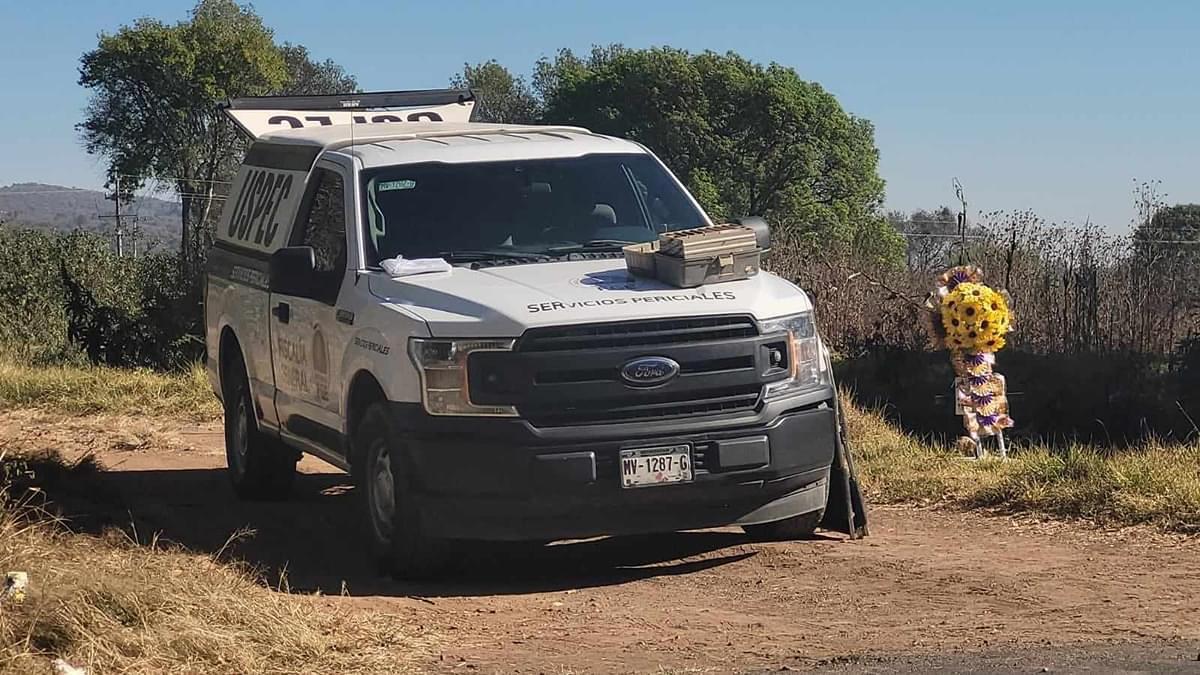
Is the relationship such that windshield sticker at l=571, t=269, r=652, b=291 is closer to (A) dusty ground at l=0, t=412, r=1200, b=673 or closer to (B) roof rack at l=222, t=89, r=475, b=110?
(A) dusty ground at l=0, t=412, r=1200, b=673

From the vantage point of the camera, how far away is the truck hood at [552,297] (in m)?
7.52

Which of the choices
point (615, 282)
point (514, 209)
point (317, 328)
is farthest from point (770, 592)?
point (317, 328)

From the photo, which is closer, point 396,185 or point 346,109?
point 396,185

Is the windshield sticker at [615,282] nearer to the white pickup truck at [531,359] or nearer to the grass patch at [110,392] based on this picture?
the white pickup truck at [531,359]

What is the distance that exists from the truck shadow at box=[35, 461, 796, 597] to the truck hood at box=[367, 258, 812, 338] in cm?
115

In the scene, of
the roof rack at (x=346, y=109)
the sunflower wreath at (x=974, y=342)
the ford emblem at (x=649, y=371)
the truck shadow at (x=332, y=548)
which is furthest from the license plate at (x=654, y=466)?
the sunflower wreath at (x=974, y=342)

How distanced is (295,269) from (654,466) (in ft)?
7.58

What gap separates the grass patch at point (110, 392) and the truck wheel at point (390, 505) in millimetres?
7528

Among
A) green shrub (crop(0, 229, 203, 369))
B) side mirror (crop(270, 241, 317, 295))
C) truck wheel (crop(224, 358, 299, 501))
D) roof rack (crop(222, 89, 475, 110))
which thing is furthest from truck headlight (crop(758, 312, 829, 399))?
green shrub (crop(0, 229, 203, 369))

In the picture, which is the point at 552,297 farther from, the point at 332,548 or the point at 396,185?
the point at 332,548

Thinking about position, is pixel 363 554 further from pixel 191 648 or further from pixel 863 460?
pixel 863 460

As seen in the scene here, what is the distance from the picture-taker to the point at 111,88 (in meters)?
49.1

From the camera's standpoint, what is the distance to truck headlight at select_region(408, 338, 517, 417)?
24.5 ft

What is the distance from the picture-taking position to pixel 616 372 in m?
7.50
